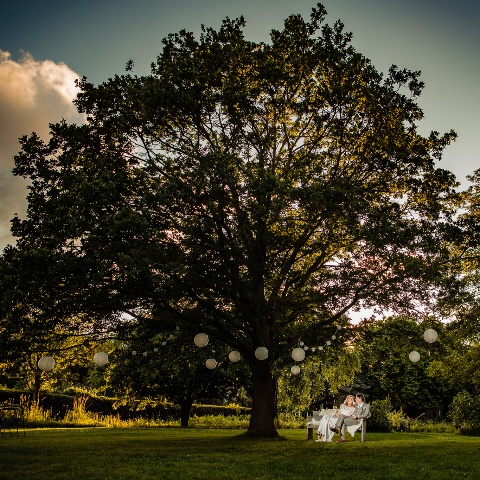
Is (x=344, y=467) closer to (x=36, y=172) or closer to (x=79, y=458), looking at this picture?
(x=79, y=458)

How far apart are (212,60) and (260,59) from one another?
6.03 ft

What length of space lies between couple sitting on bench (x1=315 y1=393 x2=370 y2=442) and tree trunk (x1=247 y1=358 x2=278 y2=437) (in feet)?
7.28

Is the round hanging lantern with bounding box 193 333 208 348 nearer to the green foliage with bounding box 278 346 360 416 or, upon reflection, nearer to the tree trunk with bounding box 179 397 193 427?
the green foliage with bounding box 278 346 360 416

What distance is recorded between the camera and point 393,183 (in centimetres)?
1820

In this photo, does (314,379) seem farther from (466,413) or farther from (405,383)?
(405,383)

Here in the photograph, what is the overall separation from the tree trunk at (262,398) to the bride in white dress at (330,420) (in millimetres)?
2105

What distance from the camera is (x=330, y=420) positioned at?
1683cm

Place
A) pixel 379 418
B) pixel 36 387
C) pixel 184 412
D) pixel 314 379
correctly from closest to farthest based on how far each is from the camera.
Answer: pixel 379 418 < pixel 314 379 < pixel 36 387 < pixel 184 412

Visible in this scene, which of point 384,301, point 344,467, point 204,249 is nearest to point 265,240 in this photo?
point 204,249

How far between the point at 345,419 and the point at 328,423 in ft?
2.30

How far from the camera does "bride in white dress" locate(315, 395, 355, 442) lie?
16.6m

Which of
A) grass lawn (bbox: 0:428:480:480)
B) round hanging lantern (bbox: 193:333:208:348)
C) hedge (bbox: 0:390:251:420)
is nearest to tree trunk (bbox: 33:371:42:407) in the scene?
hedge (bbox: 0:390:251:420)

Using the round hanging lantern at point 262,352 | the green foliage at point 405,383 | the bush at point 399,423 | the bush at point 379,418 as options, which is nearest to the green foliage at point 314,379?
the bush at point 379,418

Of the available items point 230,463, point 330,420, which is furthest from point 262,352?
point 230,463
